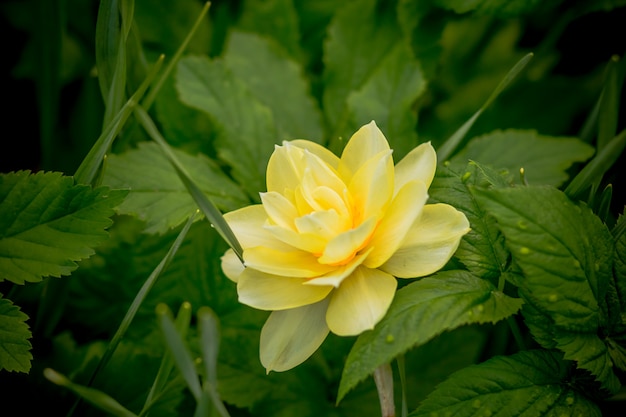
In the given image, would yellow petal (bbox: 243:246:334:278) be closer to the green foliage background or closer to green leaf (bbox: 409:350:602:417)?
the green foliage background

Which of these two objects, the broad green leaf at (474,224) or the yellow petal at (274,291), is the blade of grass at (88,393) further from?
the broad green leaf at (474,224)

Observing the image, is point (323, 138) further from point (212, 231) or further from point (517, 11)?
point (517, 11)

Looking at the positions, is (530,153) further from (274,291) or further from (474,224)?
(274,291)

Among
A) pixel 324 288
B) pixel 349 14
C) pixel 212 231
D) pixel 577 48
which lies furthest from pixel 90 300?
pixel 577 48

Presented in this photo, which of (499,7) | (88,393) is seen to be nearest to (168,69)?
(88,393)

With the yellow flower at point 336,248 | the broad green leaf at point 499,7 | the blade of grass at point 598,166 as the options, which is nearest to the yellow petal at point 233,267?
the yellow flower at point 336,248

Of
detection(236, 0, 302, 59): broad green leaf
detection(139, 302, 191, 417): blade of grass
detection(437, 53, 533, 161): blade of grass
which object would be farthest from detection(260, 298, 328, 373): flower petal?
detection(236, 0, 302, 59): broad green leaf
